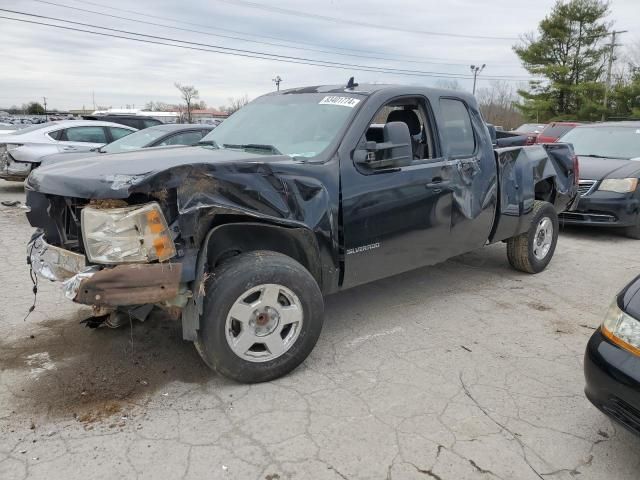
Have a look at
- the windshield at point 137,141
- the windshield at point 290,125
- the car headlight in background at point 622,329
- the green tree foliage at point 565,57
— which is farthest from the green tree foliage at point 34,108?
the car headlight in background at point 622,329

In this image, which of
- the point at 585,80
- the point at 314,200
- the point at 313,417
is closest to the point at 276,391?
the point at 313,417

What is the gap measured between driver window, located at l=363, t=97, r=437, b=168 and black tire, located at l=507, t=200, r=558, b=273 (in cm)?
182

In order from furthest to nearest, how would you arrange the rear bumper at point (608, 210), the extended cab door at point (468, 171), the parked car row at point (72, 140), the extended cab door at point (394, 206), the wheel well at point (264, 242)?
the parked car row at point (72, 140) → the rear bumper at point (608, 210) → the extended cab door at point (468, 171) → the extended cab door at point (394, 206) → the wheel well at point (264, 242)

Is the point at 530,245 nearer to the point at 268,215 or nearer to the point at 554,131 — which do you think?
the point at 268,215

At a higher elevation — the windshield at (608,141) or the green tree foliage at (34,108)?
the green tree foliage at (34,108)

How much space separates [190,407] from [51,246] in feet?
4.41

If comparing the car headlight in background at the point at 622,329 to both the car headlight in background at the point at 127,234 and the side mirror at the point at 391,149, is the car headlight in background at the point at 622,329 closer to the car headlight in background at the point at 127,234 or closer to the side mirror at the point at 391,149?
the side mirror at the point at 391,149

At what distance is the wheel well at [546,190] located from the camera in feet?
20.3

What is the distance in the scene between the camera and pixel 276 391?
3.33m

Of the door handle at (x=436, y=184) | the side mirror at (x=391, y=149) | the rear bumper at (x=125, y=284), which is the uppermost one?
the side mirror at (x=391, y=149)

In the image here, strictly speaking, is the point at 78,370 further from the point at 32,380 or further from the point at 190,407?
the point at 190,407

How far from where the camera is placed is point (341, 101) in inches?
163

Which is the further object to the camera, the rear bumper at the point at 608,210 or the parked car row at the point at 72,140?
the parked car row at the point at 72,140

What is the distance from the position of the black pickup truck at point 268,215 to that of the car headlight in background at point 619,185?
4.13m
